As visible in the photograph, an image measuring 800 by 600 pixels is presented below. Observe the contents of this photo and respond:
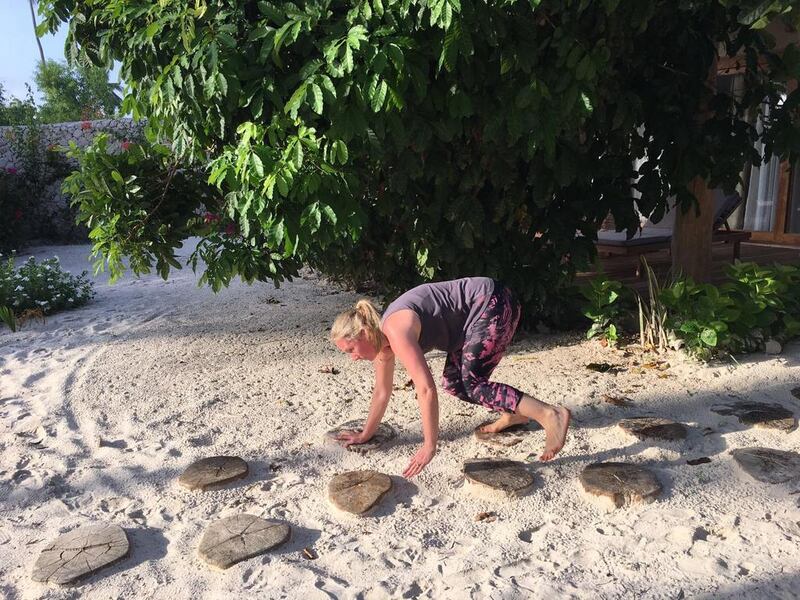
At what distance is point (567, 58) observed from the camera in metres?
3.12

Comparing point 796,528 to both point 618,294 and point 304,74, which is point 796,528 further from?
point 304,74

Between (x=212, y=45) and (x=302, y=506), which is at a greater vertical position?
(x=212, y=45)

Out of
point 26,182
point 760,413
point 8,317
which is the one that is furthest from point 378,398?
point 26,182

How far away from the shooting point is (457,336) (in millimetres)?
2891

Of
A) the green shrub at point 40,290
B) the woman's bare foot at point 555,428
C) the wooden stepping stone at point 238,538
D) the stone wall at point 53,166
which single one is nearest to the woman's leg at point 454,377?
the woman's bare foot at point 555,428

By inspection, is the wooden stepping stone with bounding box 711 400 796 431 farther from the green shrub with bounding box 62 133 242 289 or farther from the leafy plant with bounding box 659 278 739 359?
the green shrub with bounding box 62 133 242 289

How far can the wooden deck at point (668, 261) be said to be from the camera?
20.0 feet

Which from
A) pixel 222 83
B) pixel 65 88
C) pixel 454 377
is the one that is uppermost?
pixel 65 88

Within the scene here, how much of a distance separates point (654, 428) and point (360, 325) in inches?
58.8

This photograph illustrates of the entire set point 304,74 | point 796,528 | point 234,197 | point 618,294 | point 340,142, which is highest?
point 304,74

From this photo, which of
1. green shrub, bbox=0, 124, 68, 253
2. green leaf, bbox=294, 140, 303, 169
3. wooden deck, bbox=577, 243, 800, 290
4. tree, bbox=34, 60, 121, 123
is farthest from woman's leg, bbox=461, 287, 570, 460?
tree, bbox=34, 60, 121, 123

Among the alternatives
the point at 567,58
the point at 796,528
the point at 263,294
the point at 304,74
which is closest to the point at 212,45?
the point at 304,74

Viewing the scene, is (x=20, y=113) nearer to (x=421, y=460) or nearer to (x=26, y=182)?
(x=26, y=182)

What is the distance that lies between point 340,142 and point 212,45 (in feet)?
2.32
